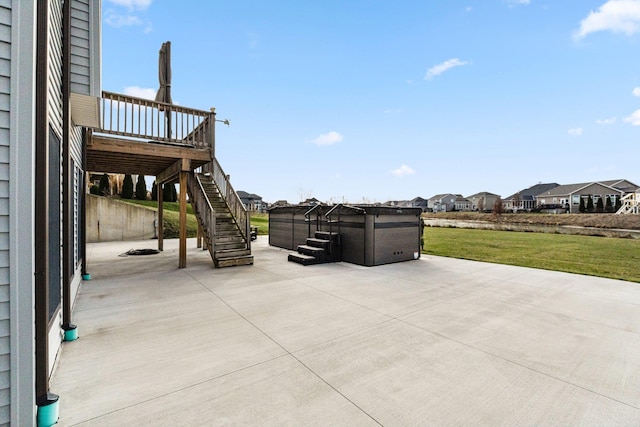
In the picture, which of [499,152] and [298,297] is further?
[499,152]

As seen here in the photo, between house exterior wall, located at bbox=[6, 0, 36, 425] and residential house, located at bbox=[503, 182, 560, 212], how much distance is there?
62.0 metres

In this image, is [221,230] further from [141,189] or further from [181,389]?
[141,189]

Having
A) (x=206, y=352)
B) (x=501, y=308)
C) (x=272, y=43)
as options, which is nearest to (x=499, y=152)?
(x=272, y=43)

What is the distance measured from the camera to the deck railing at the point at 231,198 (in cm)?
722

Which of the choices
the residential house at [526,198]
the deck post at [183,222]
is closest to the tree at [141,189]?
the deck post at [183,222]

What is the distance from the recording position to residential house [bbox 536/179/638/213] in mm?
39322

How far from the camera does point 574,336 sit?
315 centimetres

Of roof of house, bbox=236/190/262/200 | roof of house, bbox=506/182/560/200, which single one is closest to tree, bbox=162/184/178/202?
roof of house, bbox=236/190/262/200

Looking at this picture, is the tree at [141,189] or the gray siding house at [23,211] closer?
the gray siding house at [23,211]

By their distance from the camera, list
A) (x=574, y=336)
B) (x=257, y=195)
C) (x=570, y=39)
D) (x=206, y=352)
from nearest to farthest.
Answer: (x=206, y=352) < (x=574, y=336) < (x=570, y=39) < (x=257, y=195)

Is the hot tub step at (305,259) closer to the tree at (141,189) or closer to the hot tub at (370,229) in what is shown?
the hot tub at (370,229)

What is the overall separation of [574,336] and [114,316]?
18.6 ft

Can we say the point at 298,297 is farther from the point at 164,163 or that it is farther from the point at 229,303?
the point at 164,163

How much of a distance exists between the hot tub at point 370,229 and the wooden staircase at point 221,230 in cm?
241
